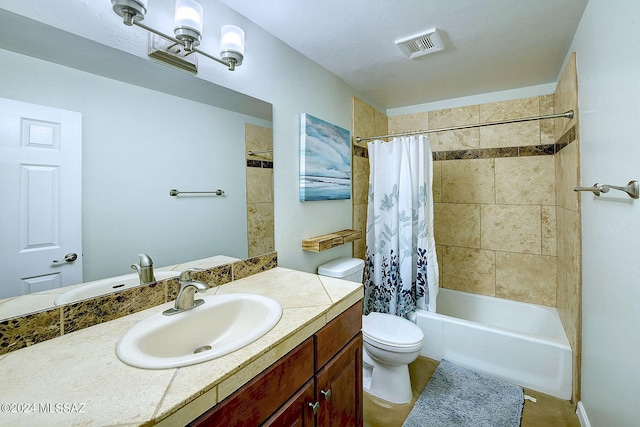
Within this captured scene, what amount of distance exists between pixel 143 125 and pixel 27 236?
0.52 m

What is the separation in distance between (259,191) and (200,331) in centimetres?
79

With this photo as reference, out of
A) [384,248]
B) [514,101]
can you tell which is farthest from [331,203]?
[514,101]

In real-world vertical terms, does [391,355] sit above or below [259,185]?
below

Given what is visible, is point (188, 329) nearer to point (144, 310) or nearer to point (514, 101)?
point (144, 310)

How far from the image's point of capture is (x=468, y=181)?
269 cm

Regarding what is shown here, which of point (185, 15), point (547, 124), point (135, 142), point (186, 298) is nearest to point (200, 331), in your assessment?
point (186, 298)

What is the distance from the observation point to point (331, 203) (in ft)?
7.20

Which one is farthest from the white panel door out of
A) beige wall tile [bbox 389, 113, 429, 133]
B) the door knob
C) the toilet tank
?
beige wall tile [bbox 389, 113, 429, 133]

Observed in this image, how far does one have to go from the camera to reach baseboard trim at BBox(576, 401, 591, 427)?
57.0 inches

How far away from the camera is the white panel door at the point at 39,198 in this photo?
792 mm

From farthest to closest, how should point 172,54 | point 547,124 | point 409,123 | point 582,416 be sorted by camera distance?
1. point 409,123
2. point 547,124
3. point 582,416
4. point 172,54

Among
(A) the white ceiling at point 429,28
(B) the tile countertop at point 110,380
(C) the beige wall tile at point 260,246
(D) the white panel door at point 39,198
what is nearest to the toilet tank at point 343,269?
(C) the beige wall tile at point 260,246

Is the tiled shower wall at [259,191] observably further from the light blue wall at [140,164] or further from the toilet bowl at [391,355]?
the toilet bowl at [391,355]

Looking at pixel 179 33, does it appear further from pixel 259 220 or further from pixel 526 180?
pixel 526 180
